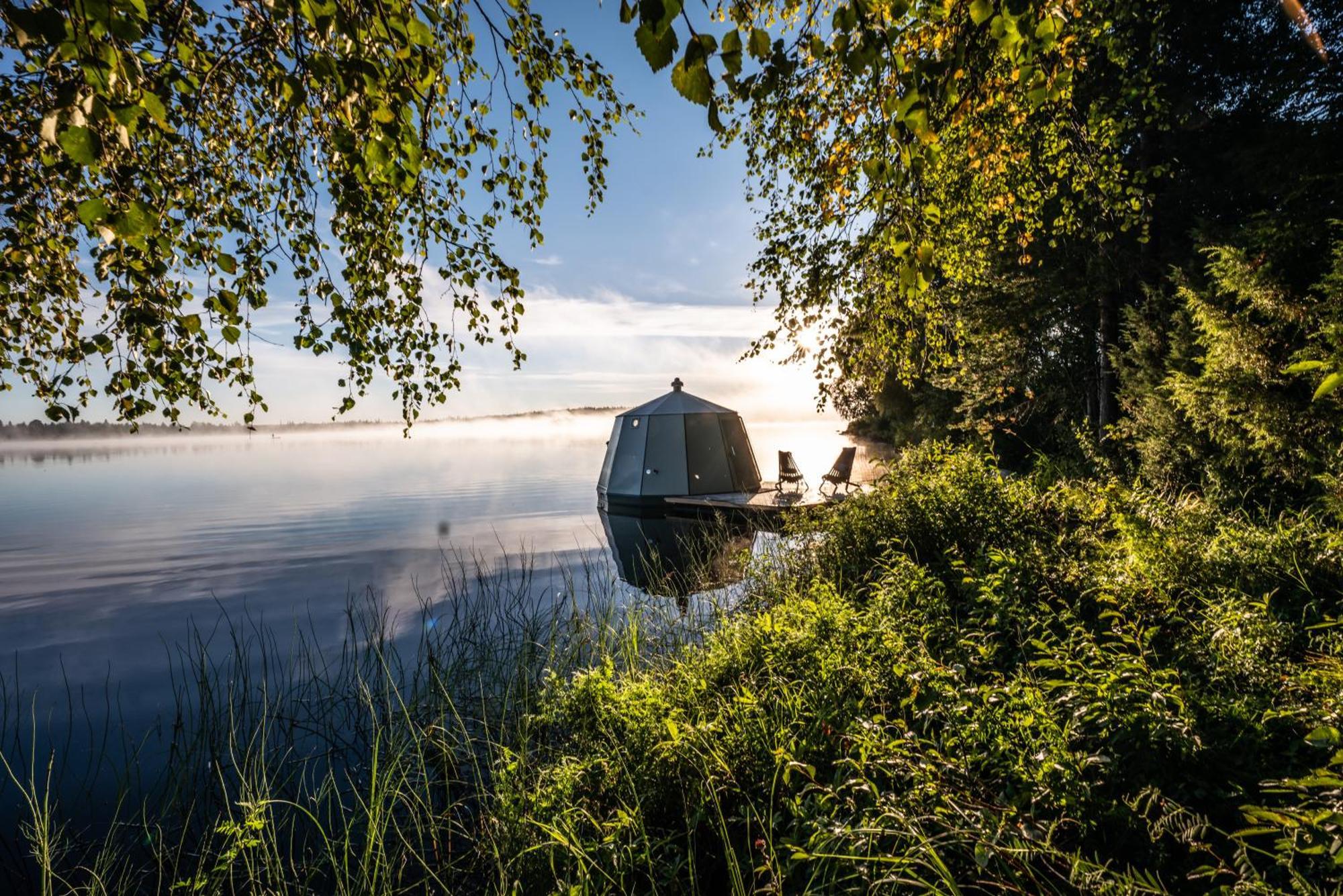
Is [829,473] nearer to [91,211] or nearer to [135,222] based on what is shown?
[135,222]

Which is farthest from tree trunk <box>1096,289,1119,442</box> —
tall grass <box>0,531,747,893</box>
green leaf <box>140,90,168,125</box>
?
green leaf <box>140,90,168,125</box>

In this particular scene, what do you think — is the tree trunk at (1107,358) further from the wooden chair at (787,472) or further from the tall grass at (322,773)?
the tall grass at (322,773)

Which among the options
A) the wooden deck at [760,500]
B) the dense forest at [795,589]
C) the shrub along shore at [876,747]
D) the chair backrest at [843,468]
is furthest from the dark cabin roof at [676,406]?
the shrub along shore at [876,747]

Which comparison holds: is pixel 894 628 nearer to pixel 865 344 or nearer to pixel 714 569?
pixel 865 344

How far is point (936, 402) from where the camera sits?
17656mm

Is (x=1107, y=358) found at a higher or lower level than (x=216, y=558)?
higher

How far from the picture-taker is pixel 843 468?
1402cm

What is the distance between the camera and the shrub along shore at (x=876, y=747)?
181 cm

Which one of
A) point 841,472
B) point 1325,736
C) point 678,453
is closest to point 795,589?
point 1325,736

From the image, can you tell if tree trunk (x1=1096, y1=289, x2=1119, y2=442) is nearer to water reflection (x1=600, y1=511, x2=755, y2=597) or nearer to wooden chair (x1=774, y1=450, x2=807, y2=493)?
wooden chair (x1=774, y1=450, x2=807, y2=493)

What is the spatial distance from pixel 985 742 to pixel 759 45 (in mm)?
2313

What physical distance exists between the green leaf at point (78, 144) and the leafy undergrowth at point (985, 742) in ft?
7.56

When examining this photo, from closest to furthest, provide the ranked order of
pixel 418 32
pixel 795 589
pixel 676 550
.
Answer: pixel 418 32 < pixel 795 589 < pixel 676 550

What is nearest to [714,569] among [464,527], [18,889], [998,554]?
[998,554]
